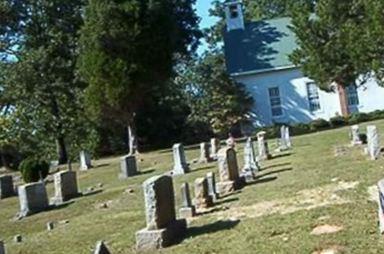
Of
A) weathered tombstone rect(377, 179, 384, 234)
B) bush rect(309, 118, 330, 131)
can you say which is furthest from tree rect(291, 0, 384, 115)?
weathered tombstone rect(377, 179, 384, 234)

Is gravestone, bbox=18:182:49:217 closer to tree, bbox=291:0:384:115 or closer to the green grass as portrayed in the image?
the green grass

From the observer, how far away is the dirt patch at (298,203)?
1248cm

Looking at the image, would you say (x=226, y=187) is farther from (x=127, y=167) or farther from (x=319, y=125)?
(x=319, y=125)

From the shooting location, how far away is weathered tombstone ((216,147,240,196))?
17.3 meters

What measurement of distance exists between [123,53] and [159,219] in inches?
1122

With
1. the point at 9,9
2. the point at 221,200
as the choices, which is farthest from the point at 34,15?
the point at 221,200

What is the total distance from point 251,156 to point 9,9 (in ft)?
97.4

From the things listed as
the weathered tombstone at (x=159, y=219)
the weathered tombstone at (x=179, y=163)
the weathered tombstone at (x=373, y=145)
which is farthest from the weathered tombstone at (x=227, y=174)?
the weathered tombstone at (x=179, y=163)

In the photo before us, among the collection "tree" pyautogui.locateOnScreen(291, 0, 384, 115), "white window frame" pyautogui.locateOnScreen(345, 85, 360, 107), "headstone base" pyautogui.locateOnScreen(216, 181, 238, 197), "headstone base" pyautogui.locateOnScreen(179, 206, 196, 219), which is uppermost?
"tree" pyautogui.locateOnScreen(291, 0, 384, 115)

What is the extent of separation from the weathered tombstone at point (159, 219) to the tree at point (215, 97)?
123 ft

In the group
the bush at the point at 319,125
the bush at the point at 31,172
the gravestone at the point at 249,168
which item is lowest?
the gravestone at the point at 249,168

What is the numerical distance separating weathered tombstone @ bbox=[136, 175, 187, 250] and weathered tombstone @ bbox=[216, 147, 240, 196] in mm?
4928

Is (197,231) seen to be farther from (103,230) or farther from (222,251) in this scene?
(103,230)

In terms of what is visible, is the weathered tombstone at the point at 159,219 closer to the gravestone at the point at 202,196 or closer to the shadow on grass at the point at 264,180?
the gravestone at the point at 202,196
